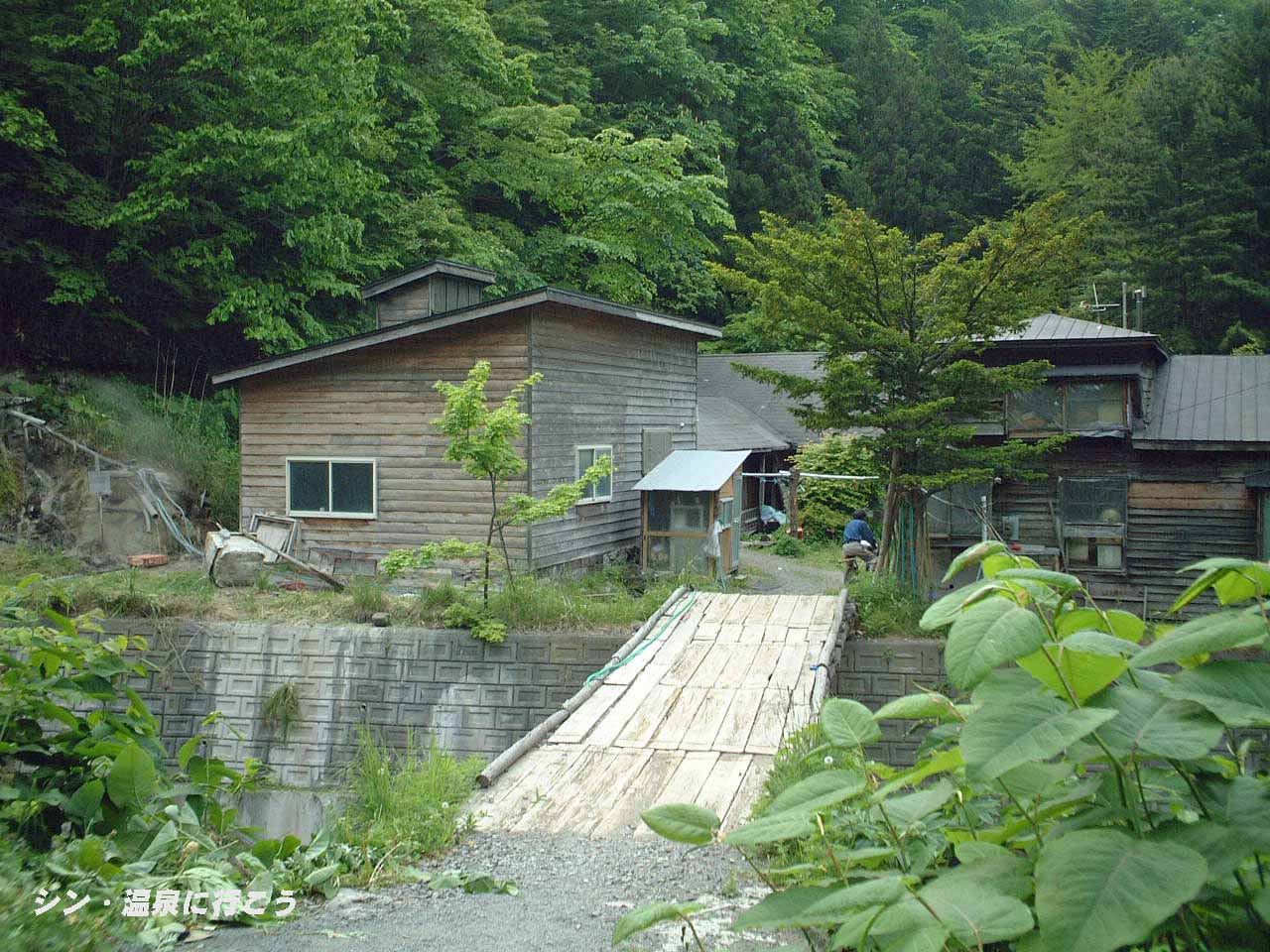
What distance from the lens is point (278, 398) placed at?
54.4ft

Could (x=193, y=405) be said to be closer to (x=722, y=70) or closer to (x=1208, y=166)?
(x=722, y=70)

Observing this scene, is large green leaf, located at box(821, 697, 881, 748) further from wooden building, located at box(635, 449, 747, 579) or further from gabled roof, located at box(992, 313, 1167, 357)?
gabled roof, located at box(992, 313, 1167, 357)

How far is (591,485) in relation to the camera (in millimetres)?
16266

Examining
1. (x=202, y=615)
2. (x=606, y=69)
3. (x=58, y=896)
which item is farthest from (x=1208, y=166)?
(x=58, y=896)

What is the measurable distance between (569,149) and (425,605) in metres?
19.2

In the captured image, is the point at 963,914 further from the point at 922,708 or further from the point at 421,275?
the point at 421,275

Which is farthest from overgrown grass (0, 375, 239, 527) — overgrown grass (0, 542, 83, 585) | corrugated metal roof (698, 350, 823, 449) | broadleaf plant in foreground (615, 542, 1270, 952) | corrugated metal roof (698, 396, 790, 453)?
broadleaf plant in foreground (615, 542, 1270, 952)

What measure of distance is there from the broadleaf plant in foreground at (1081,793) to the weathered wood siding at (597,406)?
541 inches

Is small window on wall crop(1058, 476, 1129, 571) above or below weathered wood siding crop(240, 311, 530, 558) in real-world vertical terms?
below

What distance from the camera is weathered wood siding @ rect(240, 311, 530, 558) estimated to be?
15648 millimetres

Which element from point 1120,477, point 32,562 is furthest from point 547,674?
point 1120,477

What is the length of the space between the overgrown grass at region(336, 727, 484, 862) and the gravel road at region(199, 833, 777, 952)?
14 centimetres

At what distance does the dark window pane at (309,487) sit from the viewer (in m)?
16.4

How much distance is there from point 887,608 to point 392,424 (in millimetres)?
8047
